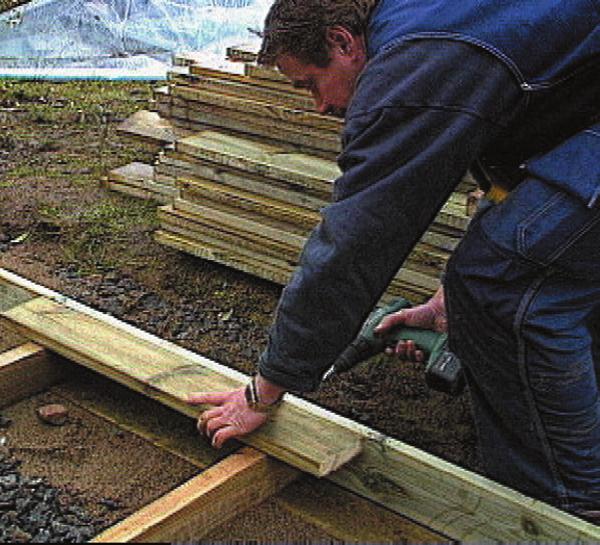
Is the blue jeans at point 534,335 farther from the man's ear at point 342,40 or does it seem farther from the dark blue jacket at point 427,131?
the man's ear at point 342,40

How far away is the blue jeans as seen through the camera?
255 cm

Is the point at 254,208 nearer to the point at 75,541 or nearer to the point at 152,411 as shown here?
the point at 152,411

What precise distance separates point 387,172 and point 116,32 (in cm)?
579

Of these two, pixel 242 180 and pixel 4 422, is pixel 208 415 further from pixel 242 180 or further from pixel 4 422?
pixel 242 180

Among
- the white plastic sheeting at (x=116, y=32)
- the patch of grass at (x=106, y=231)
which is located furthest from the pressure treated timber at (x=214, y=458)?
the white plastic sheeting at (x=116, y=32)

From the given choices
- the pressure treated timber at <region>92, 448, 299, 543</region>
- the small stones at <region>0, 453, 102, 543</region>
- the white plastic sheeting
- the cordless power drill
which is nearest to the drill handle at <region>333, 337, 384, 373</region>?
the cordless power drill

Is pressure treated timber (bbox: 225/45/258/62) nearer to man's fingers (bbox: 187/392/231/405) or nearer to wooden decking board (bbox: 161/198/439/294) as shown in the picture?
wooden decking board (bbox: 161/198/439/294)

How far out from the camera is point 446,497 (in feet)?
9.22

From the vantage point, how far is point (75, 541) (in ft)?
9.02

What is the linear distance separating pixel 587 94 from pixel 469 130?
0.39m

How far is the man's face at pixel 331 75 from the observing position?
8.30 feet

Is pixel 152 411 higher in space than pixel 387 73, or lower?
lower

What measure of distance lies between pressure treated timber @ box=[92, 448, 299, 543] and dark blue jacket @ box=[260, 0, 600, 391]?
→ 35 centimetres

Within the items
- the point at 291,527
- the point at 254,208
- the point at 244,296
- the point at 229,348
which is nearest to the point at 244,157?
the point at 254,208
